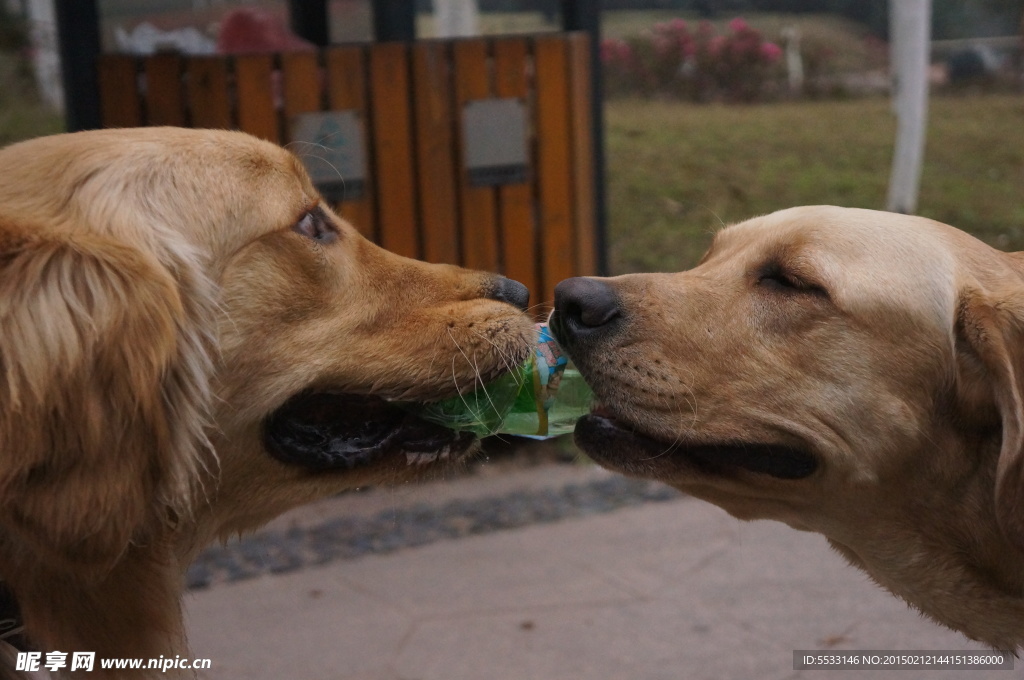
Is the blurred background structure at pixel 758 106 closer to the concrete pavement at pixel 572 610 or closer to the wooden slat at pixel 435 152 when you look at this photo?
the wooden slat at pixel 435 152

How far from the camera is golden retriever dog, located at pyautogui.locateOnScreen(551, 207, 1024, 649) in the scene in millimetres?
2674

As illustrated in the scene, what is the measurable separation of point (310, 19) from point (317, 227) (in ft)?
14.9

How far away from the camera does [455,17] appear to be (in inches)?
336

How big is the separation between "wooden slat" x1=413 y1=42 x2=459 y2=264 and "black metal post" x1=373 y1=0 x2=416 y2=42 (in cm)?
83

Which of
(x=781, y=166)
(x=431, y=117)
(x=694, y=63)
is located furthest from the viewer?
(x=694, y=63)

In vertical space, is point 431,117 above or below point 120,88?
below

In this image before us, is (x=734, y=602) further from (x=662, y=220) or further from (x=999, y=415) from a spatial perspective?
(x=662, y=220)

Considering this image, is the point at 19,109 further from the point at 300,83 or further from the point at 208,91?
the point at 300,83

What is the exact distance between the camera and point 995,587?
267 centimetres

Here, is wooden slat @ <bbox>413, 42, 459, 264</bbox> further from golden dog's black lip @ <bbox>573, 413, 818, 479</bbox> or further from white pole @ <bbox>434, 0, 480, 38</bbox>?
golden dog's black lip @ <bbox>573, 413, 818, 479</bbox>

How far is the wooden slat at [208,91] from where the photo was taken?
5371 millimetres

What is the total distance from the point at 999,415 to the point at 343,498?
4.23 meters

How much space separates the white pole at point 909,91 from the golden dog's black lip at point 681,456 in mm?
6983

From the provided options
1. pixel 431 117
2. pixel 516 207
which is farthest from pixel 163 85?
pixel 516 207
